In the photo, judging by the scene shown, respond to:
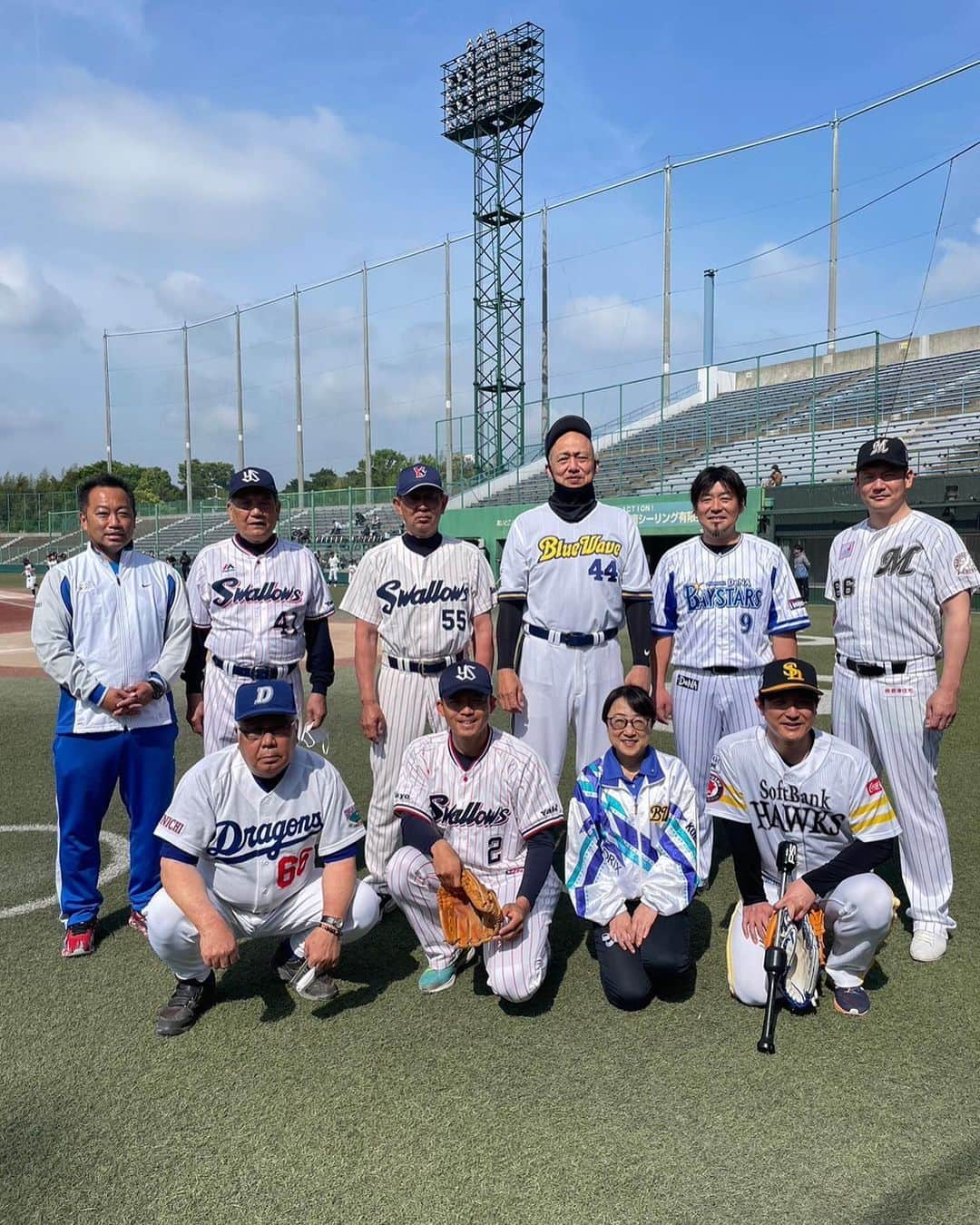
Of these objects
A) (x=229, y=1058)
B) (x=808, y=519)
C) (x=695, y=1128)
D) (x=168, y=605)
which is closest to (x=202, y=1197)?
(x=229, y=1058)

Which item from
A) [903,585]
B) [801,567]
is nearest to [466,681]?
[903,585]

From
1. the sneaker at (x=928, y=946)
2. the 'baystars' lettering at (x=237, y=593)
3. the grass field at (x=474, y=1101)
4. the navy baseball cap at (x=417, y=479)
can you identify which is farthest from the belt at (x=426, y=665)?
the sneaker at (x=928, y=946)

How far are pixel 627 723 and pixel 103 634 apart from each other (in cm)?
217

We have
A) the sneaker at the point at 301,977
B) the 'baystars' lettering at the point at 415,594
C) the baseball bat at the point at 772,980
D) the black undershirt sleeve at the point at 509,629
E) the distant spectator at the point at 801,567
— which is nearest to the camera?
the baseball bat at the point at 772,980

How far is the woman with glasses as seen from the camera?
342cm

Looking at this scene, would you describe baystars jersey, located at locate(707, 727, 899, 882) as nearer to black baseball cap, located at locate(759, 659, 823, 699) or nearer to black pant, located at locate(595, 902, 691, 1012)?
black baseball cap, located at locate(759, 659, 823, 699)

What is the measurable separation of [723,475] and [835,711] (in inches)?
46.1

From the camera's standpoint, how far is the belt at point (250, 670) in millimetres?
4125

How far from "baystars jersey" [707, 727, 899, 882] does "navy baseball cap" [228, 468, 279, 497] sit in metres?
2.24

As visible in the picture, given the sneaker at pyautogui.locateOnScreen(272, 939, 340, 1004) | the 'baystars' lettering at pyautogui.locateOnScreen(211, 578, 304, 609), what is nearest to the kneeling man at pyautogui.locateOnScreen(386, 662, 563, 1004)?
the sneaker at pyautogui.locateOnScreen(272, 939, 340, 1004)

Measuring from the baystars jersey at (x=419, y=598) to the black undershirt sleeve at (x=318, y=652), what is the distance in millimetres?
203

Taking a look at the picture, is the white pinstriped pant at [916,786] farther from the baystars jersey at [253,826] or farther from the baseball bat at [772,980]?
the baystars jersey at [253,826]

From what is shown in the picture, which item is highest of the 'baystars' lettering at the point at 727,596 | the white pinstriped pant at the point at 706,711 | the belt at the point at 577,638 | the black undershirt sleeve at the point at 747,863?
the 'baystars' lettering at the point at 727,596

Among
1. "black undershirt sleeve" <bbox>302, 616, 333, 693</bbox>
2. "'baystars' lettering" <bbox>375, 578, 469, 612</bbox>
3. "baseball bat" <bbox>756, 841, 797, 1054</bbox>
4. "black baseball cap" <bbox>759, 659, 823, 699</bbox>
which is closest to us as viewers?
"baseball bat" <bbox>756, 841, 797, 1054</bbox>
